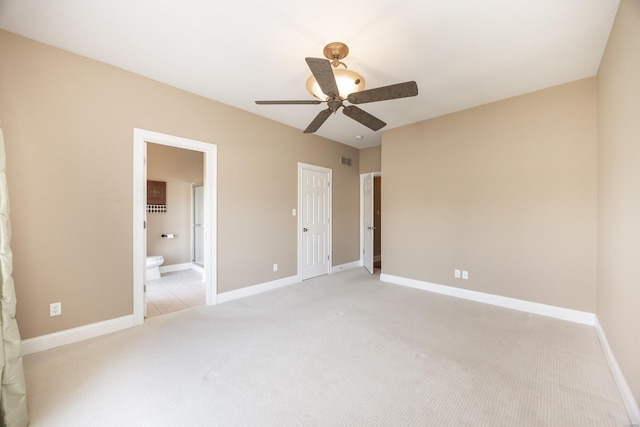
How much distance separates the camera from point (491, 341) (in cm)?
244

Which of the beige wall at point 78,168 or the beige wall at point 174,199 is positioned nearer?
the beige wall at point 78,168

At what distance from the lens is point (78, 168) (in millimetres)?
2443

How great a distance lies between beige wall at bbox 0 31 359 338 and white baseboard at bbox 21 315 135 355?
49mm

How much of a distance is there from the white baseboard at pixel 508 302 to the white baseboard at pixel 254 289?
1.81m

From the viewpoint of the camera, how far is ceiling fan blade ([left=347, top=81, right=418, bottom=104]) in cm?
185

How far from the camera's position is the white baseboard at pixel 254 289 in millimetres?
3486

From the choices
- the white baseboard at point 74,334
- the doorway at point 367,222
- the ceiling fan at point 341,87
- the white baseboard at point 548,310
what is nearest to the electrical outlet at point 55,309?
the white baseboard at point 74,334

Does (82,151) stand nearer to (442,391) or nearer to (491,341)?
(442,391)

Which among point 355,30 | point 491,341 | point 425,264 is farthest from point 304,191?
→ point 491,341

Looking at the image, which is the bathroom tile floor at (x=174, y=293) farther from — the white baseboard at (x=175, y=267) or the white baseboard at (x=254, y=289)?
the white baseboard at (x=254, y=289)

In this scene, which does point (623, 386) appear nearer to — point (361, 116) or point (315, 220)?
point (361, 116)

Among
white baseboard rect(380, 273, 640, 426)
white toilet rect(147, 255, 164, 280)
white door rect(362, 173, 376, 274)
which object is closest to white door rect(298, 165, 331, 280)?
white door rect(362, 173, 376, 274)

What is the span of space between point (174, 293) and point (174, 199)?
231cm

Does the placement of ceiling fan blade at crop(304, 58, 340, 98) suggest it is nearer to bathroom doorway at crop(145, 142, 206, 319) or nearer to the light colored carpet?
the light colored carpet
